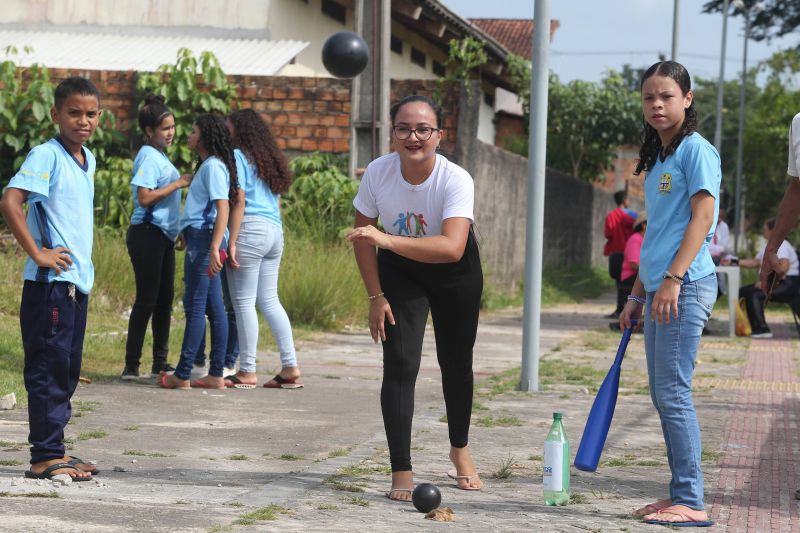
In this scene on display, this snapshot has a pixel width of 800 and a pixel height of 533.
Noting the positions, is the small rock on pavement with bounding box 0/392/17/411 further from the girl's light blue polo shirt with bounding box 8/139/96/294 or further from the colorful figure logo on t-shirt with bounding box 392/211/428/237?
the colorful figure logo on t-shirt with bounding box 392/211/428/237

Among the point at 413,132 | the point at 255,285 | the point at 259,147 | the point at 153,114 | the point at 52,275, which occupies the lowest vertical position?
the point at 255,285

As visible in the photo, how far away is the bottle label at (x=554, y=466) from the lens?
5.21 metres

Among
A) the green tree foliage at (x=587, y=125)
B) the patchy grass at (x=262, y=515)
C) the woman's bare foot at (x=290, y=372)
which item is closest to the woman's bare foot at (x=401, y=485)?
the patchy grass at (x=262, y=515)

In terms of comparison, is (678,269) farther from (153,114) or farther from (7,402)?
(153,114)

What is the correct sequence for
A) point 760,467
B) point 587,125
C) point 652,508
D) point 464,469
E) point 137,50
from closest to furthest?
point 652,508 → point 464,469 → point 760,467 → point 137,50 → point 587,125

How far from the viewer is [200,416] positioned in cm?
755

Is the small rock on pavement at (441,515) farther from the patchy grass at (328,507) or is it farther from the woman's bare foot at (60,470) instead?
the woman's bare foot at (60,470)

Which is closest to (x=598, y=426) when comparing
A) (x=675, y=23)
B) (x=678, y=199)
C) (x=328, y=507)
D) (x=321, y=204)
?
(x=678, y=199)

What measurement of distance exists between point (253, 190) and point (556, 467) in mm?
3991

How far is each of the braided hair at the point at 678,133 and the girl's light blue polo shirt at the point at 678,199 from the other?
34 millimetres

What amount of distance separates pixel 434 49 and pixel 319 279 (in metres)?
14.0

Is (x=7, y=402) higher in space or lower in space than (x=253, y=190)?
lower

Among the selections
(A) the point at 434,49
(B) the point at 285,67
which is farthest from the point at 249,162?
(A) the point at 434,49

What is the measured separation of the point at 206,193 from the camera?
8.55 meters
